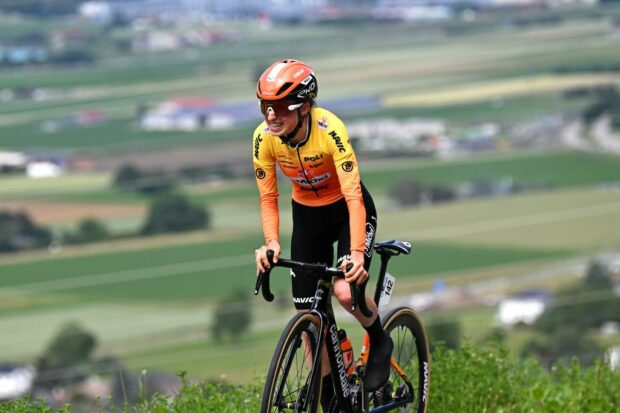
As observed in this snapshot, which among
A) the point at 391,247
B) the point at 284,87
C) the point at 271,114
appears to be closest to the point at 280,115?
the point at 271,114

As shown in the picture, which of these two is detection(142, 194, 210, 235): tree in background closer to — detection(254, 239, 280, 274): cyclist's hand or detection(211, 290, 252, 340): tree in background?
detection(211, 290, 252, 340): tree in background

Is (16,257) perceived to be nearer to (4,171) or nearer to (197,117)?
(4,171)

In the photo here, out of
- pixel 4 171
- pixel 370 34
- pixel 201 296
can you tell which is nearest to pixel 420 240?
pixel 201 296

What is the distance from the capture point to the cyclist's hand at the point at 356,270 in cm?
612

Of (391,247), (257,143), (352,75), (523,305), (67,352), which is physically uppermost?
(257,143)

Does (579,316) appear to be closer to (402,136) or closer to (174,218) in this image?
(174,218)

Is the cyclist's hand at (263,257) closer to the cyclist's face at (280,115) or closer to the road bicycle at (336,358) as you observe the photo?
the road bicycle at (336,358)

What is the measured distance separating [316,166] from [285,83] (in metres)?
0.48

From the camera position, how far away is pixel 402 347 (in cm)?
746

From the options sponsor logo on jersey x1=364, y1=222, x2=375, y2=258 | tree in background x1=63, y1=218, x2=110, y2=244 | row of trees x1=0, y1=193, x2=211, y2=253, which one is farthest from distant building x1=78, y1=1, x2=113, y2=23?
sponsor logo on jersey x1=364, y1=222, x2=375, y2=258

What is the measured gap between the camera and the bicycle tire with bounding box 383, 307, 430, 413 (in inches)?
290

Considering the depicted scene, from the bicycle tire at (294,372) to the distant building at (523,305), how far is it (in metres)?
70.2

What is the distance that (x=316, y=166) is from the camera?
6277 millimetres

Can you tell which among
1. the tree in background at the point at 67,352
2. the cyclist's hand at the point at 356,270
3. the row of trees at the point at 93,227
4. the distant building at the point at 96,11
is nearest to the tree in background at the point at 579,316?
the tree in background at the point at 67,352
